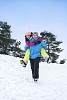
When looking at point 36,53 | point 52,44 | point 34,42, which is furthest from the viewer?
point 52,44

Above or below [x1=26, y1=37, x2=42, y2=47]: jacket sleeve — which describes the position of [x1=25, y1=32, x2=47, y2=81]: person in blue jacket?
below

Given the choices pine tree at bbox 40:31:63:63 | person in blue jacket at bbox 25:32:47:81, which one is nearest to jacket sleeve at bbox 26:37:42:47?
person in blue jacket at bbox 25:32:47:81

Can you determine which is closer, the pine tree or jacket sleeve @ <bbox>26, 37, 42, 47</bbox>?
jacket sleeve @ <bbox>26, 37, 42, 47</bbox>

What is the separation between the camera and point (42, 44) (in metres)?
10.6

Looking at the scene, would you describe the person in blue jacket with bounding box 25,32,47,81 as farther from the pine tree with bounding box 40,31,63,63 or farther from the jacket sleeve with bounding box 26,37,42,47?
the pine tree with bounding box 40,31,63,63

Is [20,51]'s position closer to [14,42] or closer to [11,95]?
[14,42]

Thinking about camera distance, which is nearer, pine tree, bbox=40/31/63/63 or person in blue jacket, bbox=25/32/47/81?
person in blue jacket, bbox=25/32/47/81

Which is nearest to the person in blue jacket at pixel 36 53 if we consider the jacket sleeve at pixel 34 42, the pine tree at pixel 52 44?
the jacket sleeve at pixel 34 42

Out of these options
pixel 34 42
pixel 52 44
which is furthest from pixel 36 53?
pixel 52 44

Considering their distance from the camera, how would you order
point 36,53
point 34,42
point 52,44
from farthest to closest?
point 52,44 → point 36,53 → point 34,42

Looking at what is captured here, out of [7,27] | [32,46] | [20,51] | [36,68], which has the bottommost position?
[36,68]

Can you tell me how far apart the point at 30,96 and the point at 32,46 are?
11.3 feet

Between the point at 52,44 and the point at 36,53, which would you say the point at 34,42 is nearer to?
the point at 36,53

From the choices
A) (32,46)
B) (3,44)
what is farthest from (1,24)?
(32,46)
